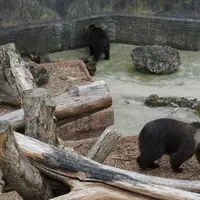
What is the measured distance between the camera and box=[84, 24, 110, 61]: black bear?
464 inches

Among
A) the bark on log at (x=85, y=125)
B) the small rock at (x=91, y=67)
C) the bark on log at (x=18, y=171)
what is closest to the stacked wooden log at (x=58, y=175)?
the bark on log at (x=18, y=171)

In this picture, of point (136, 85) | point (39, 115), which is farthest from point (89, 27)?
point (39, 115)

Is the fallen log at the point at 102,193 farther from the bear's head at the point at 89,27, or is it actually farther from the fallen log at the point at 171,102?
the bear's head at the point at 89,27

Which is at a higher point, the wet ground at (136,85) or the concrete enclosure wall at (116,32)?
the concrete enclosure wall at (116,32)

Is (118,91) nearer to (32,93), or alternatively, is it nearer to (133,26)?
(133,26)

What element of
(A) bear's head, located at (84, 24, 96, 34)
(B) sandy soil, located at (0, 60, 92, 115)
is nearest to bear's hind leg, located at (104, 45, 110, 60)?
(A) bear's head, located at (84, 24, 96, 34)

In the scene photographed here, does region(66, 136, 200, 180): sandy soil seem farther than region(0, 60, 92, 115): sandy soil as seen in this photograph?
No

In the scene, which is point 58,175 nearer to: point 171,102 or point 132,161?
point 132,161

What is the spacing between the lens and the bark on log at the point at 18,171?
11.5ft

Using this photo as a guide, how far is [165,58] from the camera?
10750 millimetres

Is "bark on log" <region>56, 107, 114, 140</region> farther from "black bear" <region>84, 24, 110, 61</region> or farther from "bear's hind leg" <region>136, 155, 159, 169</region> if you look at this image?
"black bear" <region>84, 24, 110, 61</region>

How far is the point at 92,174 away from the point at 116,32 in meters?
9.39

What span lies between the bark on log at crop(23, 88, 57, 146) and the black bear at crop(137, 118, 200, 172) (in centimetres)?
149

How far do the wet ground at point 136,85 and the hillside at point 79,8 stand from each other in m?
0.95
